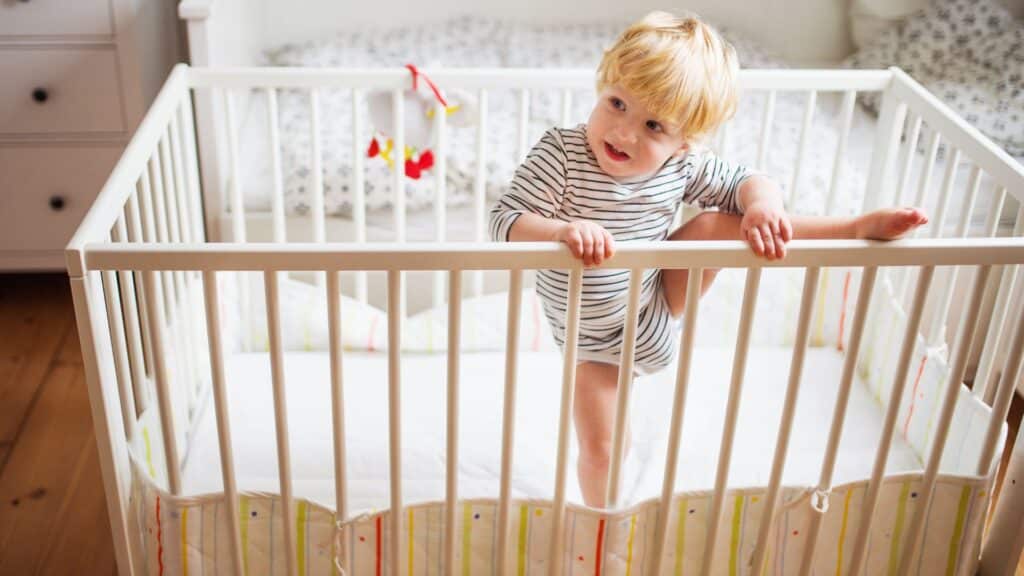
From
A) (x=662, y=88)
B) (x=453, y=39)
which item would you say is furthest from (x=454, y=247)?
(x=453, y=39)

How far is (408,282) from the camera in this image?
2.19m

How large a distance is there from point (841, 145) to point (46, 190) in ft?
5.32

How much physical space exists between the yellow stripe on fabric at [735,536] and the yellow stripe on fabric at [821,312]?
25.0 inches

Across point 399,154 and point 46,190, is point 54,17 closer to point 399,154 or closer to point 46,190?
point 46,190

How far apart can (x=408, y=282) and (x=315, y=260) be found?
986 mm

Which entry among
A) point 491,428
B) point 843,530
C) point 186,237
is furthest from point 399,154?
point 843,530

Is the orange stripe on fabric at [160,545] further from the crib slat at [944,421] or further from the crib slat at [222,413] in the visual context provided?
the crib slat at [944,421]

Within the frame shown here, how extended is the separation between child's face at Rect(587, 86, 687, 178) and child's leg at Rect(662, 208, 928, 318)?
0.14 m

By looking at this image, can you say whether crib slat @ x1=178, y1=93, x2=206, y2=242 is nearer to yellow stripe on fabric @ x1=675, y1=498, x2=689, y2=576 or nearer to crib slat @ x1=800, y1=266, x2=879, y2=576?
yellow stripe on fabric @ x1=675, y1=498, x2=689, y2=576

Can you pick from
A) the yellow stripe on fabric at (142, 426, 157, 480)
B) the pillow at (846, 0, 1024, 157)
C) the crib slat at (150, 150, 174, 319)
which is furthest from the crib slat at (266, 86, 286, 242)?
the pillow at (846, 0, 1024, 157)

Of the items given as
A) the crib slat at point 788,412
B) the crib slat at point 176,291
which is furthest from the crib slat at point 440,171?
the crib slat at point 788,412

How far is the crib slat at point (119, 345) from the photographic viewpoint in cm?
125

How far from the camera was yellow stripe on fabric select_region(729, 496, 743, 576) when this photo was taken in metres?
1.50

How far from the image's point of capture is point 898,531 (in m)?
1.55
